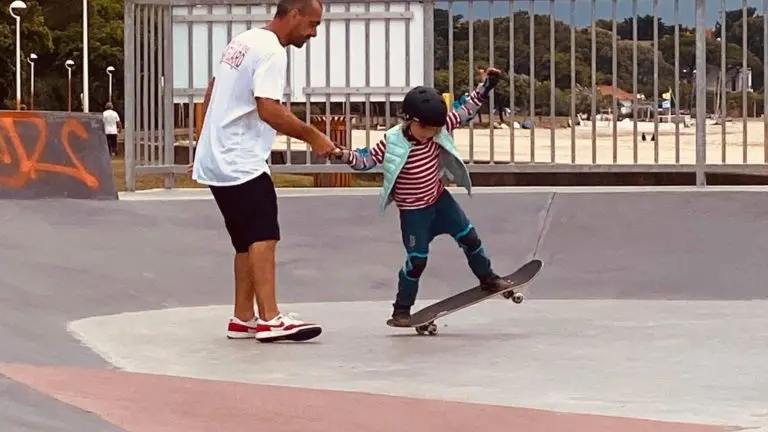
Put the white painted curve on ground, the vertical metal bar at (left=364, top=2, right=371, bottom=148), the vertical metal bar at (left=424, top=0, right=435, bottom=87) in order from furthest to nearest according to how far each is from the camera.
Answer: the vertical metal bar at (left=364, top=2, right=371, bottom=148), the vertical metal bar at (left=424, top=0, right=435, bottom=87), the white painted curve on ground

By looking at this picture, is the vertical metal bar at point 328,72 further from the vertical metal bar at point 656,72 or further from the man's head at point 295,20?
the man's head at point 295,20

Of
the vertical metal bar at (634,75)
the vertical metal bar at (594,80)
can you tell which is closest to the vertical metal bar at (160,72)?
the vertical metal bar at (594,80)

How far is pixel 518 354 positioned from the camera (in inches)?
269

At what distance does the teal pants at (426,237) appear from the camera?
7617 millimetres

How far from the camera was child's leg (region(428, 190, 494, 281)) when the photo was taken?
7699mm

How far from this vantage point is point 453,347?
7172 millimetres

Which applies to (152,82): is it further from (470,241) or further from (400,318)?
(400,318)

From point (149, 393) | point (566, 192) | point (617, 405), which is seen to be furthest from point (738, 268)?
point (149, 393)

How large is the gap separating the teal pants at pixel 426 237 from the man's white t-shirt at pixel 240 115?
0.85 m

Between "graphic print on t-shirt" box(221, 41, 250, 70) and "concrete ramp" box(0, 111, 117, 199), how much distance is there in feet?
13.7

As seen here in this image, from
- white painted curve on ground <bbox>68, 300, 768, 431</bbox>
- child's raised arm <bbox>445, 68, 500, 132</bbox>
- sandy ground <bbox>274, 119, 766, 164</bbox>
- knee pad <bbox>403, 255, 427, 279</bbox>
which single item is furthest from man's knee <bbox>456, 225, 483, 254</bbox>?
sandy ground <bbox>274, 119, 766, 164</bbox>

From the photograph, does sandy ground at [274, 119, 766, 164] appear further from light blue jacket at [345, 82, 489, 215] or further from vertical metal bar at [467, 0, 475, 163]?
light blue jacket at [345, 82, 489, 215]

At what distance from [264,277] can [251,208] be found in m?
0.35

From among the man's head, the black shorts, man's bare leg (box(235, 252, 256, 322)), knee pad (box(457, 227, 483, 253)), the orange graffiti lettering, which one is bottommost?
man's bare leg (box(235, 252, 256, 322))
